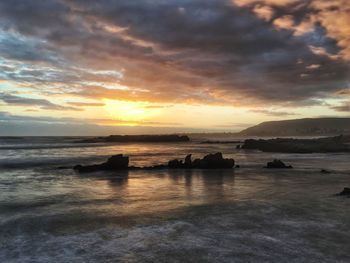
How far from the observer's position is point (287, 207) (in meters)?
16.4

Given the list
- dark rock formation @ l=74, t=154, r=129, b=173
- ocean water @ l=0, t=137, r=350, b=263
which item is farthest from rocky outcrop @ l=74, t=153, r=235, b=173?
ocean water @ l=0, t=137, r=350, b=263

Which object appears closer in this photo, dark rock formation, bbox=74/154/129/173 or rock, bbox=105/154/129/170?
dark rock formation, bbox=74/154/129/173

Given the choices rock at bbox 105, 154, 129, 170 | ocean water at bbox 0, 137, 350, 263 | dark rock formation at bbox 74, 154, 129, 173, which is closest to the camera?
ocean water at bbox 0, 137, 350, 263

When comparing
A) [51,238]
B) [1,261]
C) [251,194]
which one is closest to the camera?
[1,261]

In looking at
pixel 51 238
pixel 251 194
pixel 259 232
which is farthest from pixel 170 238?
pixel 251 194

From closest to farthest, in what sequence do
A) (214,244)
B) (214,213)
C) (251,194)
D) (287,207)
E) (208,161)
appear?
(214,244), (214,213), (287,207), (251,194), (208,161)

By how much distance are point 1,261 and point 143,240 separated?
407 cm

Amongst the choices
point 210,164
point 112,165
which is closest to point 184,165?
point 210,164

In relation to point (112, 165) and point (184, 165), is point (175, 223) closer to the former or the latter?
point (112, 165)

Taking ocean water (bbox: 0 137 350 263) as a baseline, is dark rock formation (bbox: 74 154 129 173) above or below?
above

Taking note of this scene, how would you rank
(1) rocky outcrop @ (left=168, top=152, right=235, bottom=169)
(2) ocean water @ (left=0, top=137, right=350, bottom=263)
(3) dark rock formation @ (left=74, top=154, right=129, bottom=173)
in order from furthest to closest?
(1) rocky outcrop @ (left=168, top=152, right=235, bottom=169) → (3) dark rock formation @ (left=74, top=154, right=129, bottom=173) → (2) ocean water @ (left=0, top=137, right=350, bottom=263)

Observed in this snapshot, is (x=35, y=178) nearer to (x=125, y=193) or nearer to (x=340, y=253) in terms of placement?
(x=125, y=193)

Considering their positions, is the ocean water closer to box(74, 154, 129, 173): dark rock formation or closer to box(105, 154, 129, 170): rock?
box(74, 154, 129, 173): dark rock formation

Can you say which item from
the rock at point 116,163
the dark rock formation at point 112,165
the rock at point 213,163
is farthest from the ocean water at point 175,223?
the rock at point 213,163
